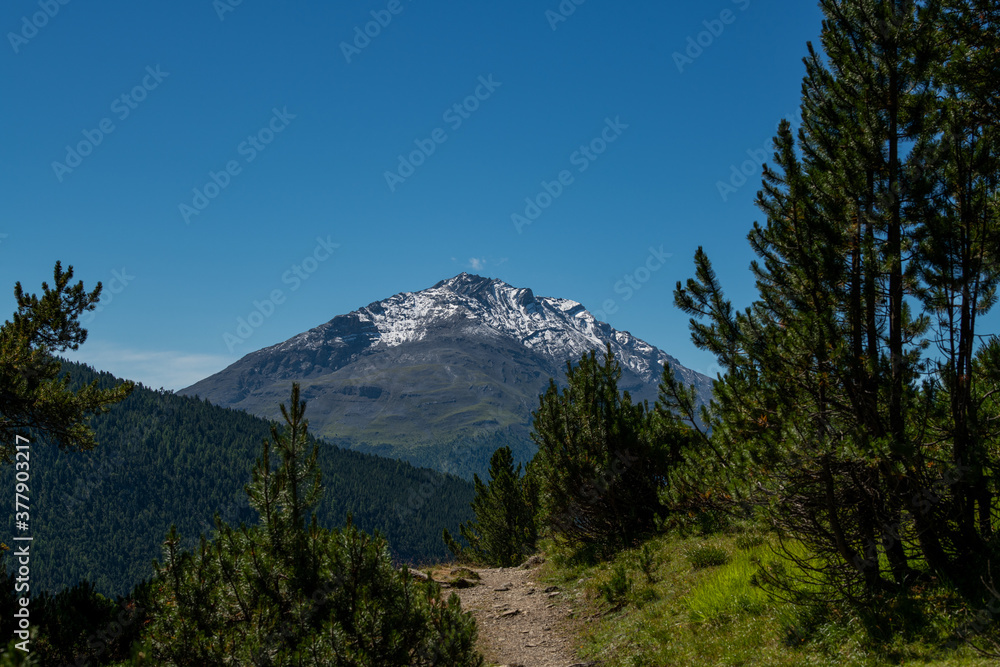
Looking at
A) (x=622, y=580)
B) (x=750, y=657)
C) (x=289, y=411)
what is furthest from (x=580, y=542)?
(x=289, y=411)

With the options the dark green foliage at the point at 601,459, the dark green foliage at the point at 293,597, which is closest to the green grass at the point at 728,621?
the dark green foliage at the point at 601,459

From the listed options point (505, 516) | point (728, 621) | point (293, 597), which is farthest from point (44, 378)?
point (505, 516)

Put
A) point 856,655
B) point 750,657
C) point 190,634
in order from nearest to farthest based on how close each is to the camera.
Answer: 1. point 190,634
2. point 856,655
3. point 750,657

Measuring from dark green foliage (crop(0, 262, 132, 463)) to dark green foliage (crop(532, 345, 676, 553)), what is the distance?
1386 centimetres

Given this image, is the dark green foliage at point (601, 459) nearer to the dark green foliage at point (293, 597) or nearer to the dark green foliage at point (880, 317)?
the dark green foliage at point (880, 317)

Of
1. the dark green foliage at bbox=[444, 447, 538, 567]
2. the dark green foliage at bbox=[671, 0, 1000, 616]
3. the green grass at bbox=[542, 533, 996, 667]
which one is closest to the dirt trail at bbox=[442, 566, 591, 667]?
the green grass at bbox=[542, 533, 996, 667]

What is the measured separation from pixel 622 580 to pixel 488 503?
19.7 meters

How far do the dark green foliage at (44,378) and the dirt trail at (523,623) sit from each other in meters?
12.4

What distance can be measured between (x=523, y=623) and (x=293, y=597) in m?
7.86

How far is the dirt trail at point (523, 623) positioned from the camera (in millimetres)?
10430

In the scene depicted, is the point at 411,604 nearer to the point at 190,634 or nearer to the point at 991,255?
the point at 190,634

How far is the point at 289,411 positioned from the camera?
268 inches

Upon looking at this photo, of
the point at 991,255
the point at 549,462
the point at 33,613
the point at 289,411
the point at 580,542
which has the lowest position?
the point at 580,542

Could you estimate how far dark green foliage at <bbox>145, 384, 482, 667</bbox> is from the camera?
586cm
